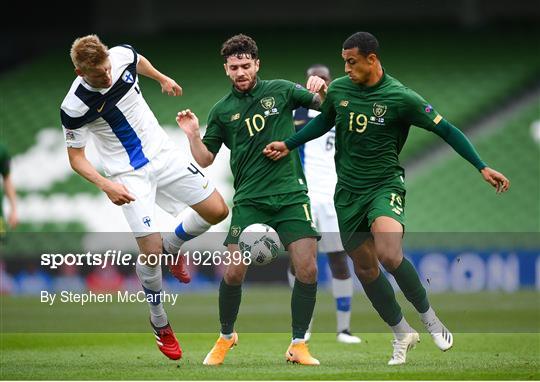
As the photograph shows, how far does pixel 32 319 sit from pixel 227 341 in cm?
526

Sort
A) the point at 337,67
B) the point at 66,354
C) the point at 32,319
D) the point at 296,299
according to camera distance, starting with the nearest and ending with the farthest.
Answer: the point at 296,299
the point at 66,354
the point at 32,319
the point at 337,67

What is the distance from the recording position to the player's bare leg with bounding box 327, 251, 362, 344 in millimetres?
10312

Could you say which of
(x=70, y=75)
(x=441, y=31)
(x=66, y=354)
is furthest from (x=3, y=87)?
(x=66, y=354)

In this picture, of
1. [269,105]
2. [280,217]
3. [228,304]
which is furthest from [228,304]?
[269,105]

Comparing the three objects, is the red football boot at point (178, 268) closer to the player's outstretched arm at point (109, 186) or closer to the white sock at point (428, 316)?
the player's outstretched arm at point (109, 186)

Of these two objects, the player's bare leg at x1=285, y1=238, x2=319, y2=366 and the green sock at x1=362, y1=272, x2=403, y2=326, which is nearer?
the player's bare leg at x1=285, y1=238, x2=319, y2=366

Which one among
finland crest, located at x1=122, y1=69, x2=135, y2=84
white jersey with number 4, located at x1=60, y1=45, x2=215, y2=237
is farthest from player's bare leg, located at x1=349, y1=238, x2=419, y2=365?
finland crest, located at x1=122, y1=69, x2=135, y2=84

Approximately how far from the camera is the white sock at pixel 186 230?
886 centimetres

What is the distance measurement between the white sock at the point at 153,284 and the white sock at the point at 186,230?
1.96 ft

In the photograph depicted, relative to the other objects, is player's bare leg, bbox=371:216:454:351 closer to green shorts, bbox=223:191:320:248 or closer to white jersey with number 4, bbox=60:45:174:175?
green shorts, bbox=223:191:320:248

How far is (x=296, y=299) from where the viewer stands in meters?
8.02

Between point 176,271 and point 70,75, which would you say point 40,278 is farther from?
point 176,271

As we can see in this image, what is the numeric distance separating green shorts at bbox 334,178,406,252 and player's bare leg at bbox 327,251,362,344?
2.28 m

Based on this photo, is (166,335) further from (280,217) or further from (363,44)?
(363,44)
